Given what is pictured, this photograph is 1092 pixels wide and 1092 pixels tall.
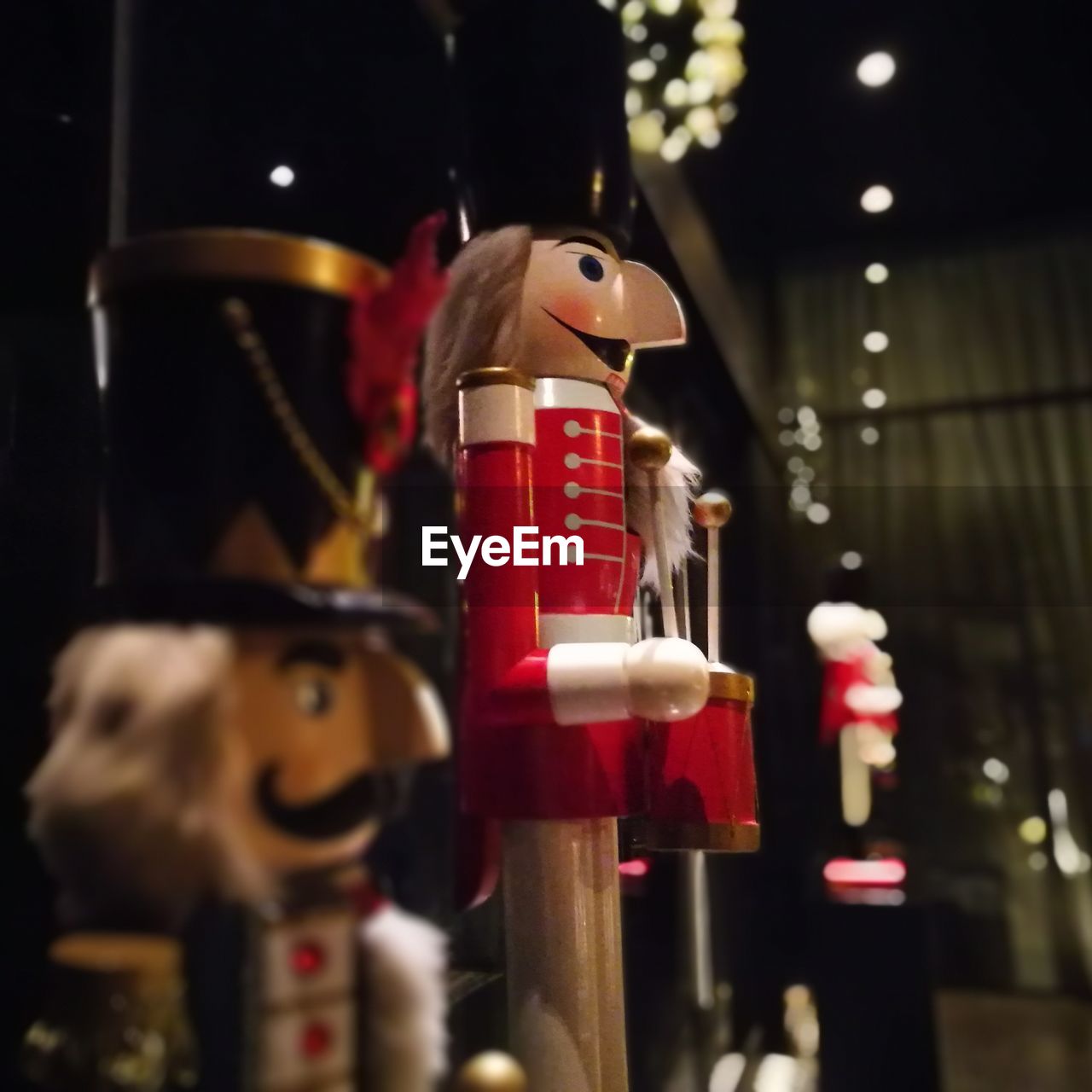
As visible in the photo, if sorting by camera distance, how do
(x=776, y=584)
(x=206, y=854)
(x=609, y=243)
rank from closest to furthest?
1. (x=206, y=854)
2. (x=609, y=243)
3. (x=776, y=584)

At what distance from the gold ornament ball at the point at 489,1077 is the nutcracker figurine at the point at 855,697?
1485mm

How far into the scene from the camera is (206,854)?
1.27ft

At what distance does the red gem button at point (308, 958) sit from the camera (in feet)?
1.36

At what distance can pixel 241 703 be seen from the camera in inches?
15.8

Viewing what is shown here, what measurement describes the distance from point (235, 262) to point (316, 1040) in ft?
1.06

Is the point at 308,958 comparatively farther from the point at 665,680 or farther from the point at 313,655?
the point at 665,680

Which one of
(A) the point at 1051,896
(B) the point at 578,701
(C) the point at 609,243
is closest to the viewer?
(B) the point at 578,701

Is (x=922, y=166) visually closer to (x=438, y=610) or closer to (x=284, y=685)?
(x=438, y=610)

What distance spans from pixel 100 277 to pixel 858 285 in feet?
8.94

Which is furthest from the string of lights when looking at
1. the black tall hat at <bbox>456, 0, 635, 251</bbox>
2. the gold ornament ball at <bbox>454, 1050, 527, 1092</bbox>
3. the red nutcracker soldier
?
the gold ornament ball at <bbox>454, 1050, 527, 1092</bbox>

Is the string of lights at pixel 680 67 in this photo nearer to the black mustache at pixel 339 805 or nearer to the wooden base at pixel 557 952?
the wooden base at pixel 557 952

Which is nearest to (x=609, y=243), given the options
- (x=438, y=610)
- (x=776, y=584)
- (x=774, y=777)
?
(x=438, y=610)

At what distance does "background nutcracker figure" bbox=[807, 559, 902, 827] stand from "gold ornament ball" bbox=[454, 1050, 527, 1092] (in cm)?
149

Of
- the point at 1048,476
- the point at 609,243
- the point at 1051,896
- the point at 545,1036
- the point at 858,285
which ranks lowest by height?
the point at 1051,896
